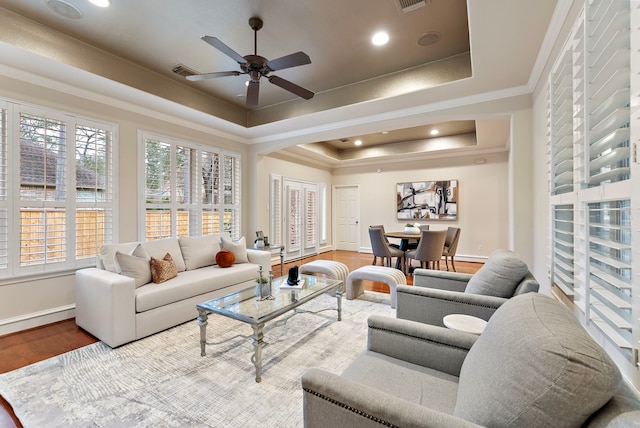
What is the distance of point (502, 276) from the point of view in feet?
6.45

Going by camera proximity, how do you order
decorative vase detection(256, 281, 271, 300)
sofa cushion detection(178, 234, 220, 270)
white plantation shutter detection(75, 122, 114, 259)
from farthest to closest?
1. sofa cushion detection(178, 234, 220, 270)
2. white plantation shutter detection(75, 122, 114, 259)
3. decorative vase detection(256, 281, 271, 300)

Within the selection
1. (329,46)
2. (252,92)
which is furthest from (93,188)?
(329,46)

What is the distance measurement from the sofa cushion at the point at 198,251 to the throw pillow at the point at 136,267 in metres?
0.65

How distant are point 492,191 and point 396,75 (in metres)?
4.25

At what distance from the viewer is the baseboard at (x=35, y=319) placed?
291cm

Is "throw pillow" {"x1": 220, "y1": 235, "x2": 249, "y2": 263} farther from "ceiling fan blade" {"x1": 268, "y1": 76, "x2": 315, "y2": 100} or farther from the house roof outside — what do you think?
"ceiling fan blade" {"x1": 268, "y1": 76, "x2": 315, "y2": 100}

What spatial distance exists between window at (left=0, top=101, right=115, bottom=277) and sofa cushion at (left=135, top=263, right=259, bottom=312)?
1269 mm

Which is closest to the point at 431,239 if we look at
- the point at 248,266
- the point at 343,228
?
the point at 248,266

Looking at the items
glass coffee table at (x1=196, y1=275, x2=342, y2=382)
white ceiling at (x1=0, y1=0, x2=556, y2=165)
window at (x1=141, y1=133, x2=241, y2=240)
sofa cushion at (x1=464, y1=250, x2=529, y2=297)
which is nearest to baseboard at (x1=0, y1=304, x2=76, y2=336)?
window at (x1=141, y1=133, x2=241, y2=240)

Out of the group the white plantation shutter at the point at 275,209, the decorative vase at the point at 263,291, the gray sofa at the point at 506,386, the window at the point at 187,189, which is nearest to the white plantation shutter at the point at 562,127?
the gray sofa at the point at 506,386

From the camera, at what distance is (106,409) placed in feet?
5.83

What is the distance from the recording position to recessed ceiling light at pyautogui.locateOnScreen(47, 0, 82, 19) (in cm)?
251

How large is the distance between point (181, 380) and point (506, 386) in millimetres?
2105

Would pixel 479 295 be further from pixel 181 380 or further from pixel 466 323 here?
pixel 181 380
